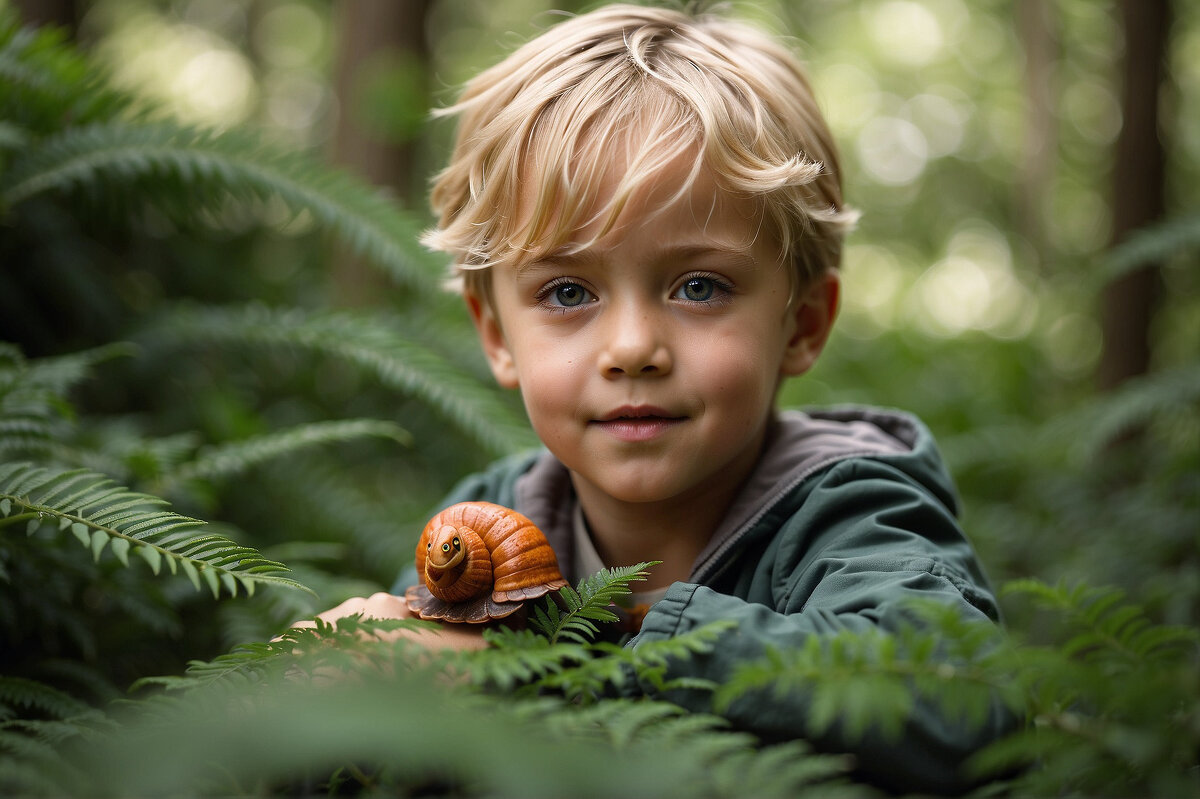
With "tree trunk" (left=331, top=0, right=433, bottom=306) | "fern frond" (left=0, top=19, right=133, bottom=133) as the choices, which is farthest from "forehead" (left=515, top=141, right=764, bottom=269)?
"tree trunk" (left=331, top=0, right=433, bottom=306)

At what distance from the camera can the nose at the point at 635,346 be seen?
5.15 ft

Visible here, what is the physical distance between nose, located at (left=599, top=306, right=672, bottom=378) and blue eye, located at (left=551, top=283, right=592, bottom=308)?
0.35ft

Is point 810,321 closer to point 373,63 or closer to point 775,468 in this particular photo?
point 775,468

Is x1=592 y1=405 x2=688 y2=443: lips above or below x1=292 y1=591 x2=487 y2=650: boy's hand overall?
above

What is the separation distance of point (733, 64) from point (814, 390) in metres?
2.99

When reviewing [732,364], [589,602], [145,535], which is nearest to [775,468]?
[732,364]

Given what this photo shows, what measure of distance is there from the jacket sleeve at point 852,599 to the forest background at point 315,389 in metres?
0.17

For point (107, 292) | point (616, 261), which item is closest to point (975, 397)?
point (616, 261)

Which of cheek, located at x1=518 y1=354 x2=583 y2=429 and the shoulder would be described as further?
the shoulder

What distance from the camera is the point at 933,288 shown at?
10.8 metres

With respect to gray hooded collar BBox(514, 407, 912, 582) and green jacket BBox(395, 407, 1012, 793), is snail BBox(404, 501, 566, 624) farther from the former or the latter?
gray hooded collar BBox(514, 407, 912, 582)

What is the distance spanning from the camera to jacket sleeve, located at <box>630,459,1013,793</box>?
117 cm

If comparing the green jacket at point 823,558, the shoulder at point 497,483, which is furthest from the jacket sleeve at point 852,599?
the shoulder at point 497,483

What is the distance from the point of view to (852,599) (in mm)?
1341
